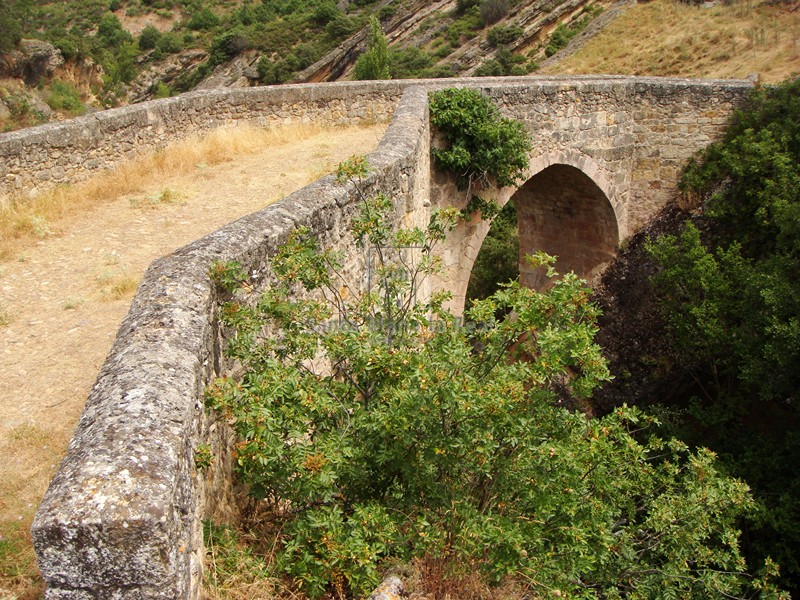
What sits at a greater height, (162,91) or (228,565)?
(228,565)

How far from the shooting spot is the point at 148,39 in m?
46.2

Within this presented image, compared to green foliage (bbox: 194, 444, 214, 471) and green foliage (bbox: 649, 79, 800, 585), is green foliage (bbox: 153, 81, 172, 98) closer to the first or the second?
green foliage (bbox: 649, 79, 800, 585)

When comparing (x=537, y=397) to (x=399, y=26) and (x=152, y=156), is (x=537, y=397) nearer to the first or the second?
(x=152, y=156)

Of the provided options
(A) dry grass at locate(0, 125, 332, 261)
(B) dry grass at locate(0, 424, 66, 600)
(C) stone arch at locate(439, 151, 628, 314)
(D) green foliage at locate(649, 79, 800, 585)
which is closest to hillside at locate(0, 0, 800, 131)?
(D) green foliage at locate(649, 79, 800, 585)

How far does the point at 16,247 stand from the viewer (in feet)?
21.6

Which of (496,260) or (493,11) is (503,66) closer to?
(493,11)

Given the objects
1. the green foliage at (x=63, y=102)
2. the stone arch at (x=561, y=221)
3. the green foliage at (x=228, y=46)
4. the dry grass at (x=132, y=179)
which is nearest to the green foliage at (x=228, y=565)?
the dry grass at (x=132, y=179)

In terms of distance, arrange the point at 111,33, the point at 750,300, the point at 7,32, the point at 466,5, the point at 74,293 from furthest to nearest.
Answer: the point at 111,33
the point at 466,5
the point at 7,32
the point at 750,300
the point at 74,293

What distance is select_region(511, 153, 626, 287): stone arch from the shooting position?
12859 mm

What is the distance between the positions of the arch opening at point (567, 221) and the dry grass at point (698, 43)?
18.6 feet

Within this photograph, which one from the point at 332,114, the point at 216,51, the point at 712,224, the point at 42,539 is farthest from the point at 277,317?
the point at 216,51

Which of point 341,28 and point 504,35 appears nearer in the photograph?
point 504,35

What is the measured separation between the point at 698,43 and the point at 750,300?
496 inches

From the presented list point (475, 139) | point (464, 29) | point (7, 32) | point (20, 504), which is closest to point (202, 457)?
point (20, 504)
